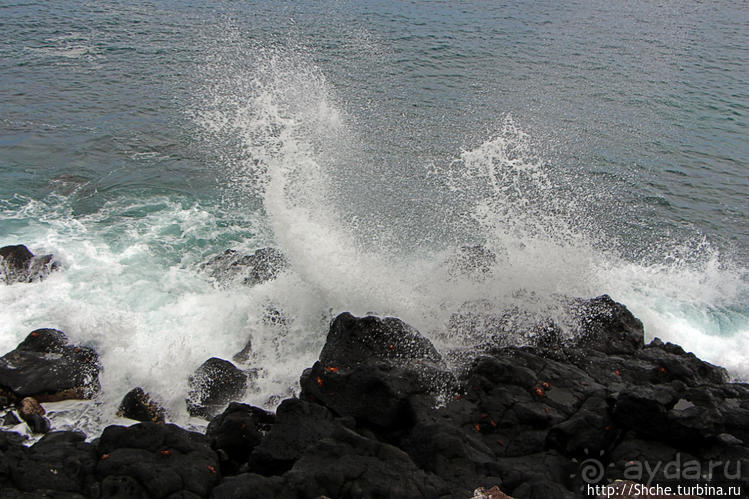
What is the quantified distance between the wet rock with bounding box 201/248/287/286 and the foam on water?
0.23 metres

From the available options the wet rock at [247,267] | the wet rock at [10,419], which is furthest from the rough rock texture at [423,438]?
the wet rock at [247,267]

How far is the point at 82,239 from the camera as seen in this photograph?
1486cm

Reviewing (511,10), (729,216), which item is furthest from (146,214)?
(511,10)

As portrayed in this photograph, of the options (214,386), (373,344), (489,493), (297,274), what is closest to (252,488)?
(489,493)

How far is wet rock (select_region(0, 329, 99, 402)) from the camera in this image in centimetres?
992

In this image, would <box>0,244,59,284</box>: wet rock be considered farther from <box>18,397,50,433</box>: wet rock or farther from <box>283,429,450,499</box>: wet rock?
<box>283,429,450,499</box>: wet rock

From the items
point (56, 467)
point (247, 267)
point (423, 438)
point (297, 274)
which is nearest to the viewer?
point (56, 467)

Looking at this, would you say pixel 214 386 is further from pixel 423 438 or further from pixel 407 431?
pixel 423 438

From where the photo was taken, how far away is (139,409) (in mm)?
10023

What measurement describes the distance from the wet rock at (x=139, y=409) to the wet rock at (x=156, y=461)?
6.79ft

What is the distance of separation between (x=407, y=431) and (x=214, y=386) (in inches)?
148

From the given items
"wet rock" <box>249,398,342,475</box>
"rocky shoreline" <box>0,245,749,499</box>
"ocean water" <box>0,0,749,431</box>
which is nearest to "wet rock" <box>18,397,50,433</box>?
"rocky shoreline" <box>0,245,749,499</box>

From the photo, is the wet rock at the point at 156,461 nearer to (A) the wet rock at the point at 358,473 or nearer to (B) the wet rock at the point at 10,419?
(A) the wet rock at the point at 358,473

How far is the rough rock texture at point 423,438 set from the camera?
720cm
